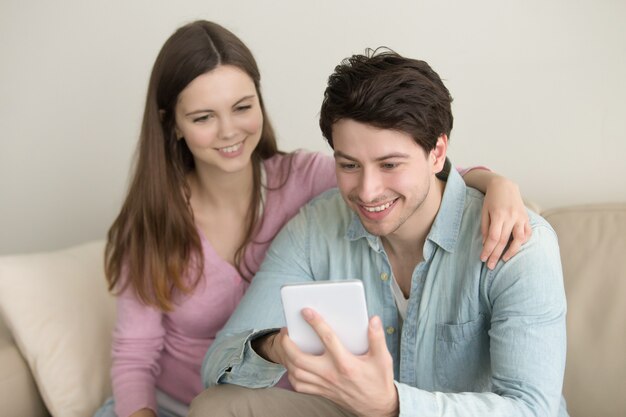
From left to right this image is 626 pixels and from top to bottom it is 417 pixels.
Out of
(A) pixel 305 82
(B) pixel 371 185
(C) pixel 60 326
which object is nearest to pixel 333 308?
(B) pixel 371 185

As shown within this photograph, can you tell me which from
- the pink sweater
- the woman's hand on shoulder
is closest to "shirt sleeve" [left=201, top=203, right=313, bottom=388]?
the pink sweater

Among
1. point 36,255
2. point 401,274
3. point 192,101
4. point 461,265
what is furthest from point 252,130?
point 36,255

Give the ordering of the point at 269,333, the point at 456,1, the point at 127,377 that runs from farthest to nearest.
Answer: the point at 456,1, the point at 127,377, the point at 269,333

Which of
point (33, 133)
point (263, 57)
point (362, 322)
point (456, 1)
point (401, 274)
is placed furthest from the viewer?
point (33, 133)

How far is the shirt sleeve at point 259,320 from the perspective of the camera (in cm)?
145

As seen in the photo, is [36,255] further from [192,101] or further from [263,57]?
[263,57]

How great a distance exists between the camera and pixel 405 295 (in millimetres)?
1584

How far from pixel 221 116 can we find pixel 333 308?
27.9 inches

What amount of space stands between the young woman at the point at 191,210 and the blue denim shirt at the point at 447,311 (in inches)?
7.2

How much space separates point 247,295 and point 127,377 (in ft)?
1.35

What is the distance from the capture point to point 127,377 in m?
1.83

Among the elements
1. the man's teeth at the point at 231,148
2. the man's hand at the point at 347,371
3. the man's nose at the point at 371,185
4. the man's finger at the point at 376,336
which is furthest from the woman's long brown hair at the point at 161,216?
the man's finger at the point at 376,336

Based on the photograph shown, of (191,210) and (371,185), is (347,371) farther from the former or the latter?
(191,210)

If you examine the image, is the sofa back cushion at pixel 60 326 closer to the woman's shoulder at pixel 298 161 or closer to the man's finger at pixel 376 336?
the woman's shoulder at pixel 298 161
